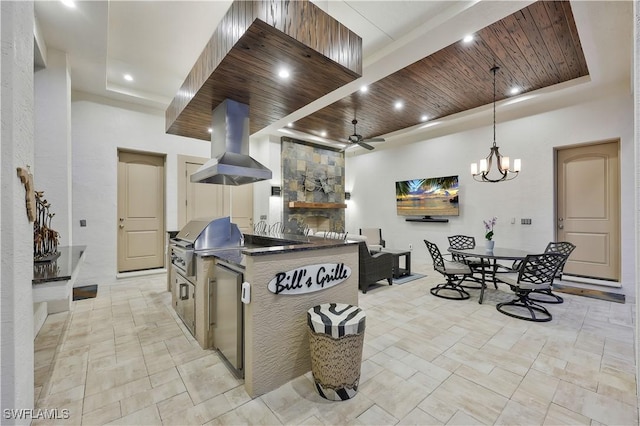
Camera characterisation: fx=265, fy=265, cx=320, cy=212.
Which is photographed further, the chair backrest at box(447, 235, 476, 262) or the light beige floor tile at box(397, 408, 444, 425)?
the chair backrest at box(447, 235, 476, 262)

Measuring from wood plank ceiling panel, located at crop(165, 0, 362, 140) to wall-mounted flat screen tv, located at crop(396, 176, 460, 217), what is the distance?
4.41m

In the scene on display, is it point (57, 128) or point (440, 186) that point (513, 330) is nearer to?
point (440, 186)

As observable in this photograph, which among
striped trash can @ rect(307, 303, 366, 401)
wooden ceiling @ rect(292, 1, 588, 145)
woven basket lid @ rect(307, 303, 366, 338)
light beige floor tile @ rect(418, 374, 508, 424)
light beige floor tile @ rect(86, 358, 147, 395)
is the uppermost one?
wooden ceiling @ rect(292, 1, 588, 145)

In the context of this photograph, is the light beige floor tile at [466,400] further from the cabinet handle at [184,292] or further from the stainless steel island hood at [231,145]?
the stainless steel island hood at [231,145]

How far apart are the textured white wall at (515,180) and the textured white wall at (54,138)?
6425 mm

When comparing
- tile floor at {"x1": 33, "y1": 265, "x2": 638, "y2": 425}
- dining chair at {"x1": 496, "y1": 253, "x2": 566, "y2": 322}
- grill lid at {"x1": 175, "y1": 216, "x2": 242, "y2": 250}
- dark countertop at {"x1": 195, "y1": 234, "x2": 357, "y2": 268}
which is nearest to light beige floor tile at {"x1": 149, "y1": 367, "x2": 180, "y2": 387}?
tile floor at {"x1": 33, "y1": 265, "x2": 638, "y2": 425}

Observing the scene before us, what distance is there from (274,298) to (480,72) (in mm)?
4334

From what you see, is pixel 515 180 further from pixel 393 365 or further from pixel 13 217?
pixel 13 217

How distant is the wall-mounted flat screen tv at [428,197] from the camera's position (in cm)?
591

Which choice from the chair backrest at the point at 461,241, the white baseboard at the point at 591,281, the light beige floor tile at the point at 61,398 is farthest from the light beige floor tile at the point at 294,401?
the white baseboard at the point at 591,281

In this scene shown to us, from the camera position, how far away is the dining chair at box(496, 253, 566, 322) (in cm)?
300

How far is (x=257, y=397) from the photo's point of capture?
1.79 meters

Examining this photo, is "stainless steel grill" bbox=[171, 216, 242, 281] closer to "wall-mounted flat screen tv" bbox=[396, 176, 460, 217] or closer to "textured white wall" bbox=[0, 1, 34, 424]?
"textured white wall" bbox=[0, 1, 34, 424]

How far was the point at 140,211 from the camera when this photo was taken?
5.21m
